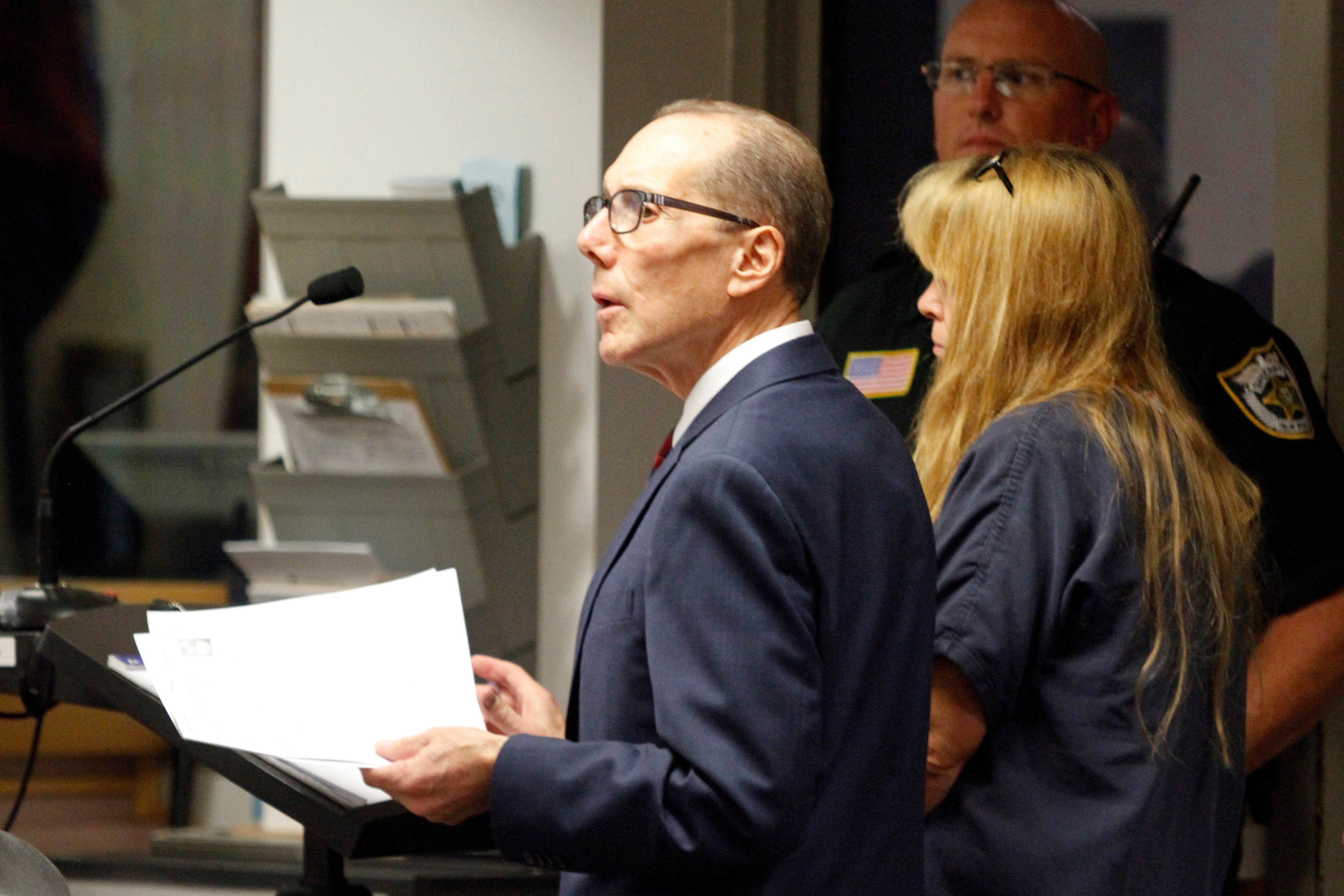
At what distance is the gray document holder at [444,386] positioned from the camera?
102 inches

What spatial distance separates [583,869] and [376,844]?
183 millimetres

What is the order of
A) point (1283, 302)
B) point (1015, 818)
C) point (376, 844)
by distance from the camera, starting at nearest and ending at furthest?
point (376, 844) < point (1015, 818) < point (1283, 302)

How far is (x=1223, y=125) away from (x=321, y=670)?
1870mm

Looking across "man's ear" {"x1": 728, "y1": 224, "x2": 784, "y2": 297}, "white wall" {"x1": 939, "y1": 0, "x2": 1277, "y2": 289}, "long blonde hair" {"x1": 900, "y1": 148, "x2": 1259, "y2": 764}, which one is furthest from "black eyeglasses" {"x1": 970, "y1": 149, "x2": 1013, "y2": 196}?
"white wall" {"x1": 939, "y1": 0, "x2": 1277, "y2": 289}

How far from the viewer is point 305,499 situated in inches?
106

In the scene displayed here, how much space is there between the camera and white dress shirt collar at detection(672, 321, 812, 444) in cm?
105

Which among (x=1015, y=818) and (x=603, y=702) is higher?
(x=603, y=702)

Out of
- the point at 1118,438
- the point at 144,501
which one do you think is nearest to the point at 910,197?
the point at 1118,438

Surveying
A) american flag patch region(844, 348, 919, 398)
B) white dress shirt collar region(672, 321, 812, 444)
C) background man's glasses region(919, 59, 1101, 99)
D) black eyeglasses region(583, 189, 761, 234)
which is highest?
background man's glasses region(919, 59, 1101, 99)

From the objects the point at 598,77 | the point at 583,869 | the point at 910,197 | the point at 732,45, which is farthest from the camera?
the point at 598,77

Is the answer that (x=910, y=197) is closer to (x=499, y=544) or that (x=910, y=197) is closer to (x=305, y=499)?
(x=499, y=544)

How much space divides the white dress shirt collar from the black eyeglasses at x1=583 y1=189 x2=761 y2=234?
0.26 ft

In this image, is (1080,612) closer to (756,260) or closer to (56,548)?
(756,260)

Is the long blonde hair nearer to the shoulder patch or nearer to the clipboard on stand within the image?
the shoulder patch
